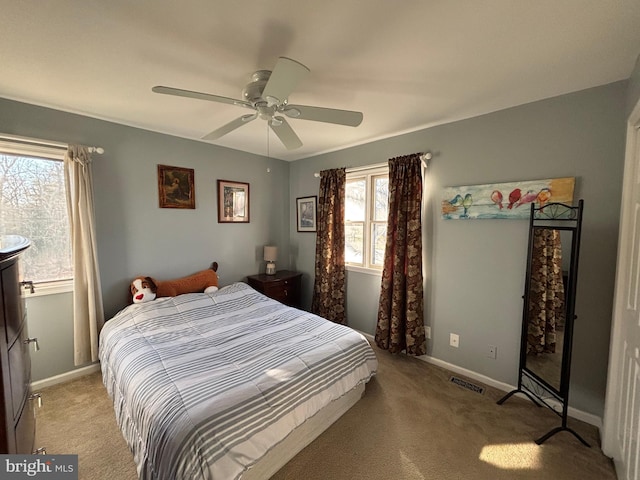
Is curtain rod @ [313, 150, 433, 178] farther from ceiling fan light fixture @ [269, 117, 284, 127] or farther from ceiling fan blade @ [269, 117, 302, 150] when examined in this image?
ceiling fan light fixture @ [269, 117, 284, 127]

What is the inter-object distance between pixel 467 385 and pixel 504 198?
168 cm

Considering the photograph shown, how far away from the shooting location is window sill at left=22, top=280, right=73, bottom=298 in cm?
224

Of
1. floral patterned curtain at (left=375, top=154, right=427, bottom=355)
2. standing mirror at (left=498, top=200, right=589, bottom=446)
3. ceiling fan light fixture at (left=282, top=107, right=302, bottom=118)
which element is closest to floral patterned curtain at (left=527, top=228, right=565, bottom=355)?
standing mirror at (left=498, top=200, right=589, bottom=446)

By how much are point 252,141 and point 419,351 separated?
9.94 ft

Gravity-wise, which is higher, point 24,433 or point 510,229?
point 510,229

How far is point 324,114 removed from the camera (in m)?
1.61

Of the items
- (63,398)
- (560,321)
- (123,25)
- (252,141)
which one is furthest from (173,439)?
(252,141)

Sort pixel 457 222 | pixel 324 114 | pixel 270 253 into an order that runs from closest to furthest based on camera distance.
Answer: pixel 324 114, pixel 457 222, pixel 270 253

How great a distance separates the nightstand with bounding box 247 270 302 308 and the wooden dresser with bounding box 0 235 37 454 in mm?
2318

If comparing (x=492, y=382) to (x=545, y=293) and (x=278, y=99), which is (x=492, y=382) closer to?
(x=545, y=293)

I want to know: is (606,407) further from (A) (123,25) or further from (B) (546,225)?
(A) (123,25)

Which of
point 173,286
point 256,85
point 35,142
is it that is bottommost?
point 173,286

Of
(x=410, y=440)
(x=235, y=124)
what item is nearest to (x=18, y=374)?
(x=235, y=124)

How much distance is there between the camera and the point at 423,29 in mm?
1302
